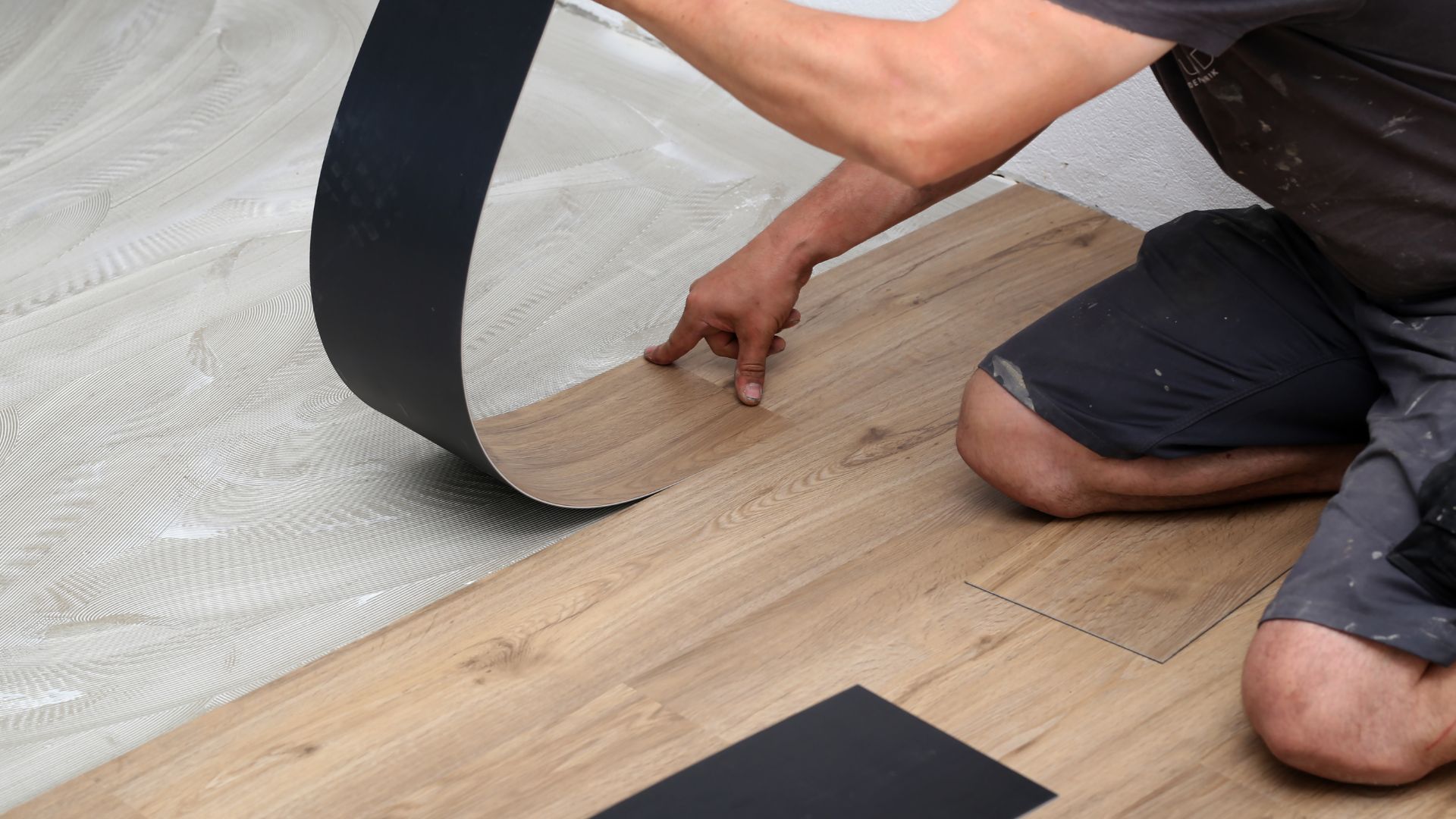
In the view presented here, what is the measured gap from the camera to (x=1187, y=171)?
241cm

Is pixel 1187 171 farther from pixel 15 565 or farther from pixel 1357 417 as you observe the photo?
pixel 15 565

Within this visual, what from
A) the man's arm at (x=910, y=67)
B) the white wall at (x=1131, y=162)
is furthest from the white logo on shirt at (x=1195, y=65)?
the white wall at (x=1131, y=162)

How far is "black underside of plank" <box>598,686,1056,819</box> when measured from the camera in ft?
4.31

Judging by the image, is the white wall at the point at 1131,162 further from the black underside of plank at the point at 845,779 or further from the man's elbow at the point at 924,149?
A: the black underside of plank at the point at 845,779

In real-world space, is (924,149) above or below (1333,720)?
above

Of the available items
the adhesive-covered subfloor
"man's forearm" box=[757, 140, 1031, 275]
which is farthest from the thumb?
the adhesive-covered subfloor

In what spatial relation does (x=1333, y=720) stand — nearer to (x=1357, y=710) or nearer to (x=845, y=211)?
(x=1357, y=710)

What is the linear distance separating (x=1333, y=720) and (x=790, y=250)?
94 centimetres

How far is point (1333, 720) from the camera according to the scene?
1.29 meters

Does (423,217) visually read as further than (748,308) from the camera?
No

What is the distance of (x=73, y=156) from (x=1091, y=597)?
217cm

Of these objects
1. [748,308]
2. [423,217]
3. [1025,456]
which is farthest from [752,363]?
[423,217]

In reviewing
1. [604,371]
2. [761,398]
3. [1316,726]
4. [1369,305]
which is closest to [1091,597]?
[1316,726]

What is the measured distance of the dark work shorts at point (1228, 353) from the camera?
5.13 ft
